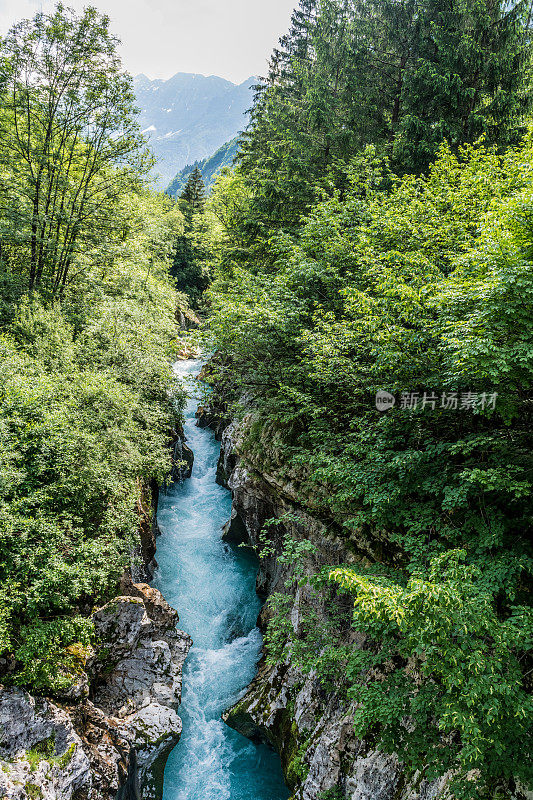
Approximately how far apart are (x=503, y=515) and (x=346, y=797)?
19.9 feet

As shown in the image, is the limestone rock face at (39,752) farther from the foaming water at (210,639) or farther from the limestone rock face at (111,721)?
the foaming water at (210,639)

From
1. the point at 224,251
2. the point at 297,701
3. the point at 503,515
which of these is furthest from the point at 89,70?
the point at 297,701

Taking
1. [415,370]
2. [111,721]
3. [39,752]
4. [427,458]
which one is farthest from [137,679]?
[415,370]

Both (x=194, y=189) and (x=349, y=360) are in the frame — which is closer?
(x=349, y=360)

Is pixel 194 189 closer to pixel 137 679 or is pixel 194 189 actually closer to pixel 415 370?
pixel 415 370

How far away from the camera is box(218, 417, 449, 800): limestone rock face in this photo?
21.9ft

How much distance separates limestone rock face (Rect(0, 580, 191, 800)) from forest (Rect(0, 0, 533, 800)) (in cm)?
66

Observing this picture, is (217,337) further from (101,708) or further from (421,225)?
(101,708)

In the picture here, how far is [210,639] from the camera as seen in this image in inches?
512

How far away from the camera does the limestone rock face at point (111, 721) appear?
6.51 m

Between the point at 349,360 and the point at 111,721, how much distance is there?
30.9ft

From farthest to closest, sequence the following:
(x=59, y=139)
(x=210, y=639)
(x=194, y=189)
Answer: (x=194, y=189)
(x=59, y=139)
(x=210, y=639)

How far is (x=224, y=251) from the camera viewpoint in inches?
716

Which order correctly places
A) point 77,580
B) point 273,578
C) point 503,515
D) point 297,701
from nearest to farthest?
point 503,515, point 77,580, point 297,701, point 273,578
